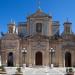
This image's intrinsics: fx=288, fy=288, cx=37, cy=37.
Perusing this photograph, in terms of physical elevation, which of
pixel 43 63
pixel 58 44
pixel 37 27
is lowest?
pixel 43 63

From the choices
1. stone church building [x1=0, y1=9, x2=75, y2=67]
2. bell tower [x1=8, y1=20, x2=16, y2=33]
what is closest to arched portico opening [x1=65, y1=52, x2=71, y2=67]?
stone church building [x1=0, y1=9, x2=75, y2=67]

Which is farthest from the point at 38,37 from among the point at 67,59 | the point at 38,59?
the point at 67,59

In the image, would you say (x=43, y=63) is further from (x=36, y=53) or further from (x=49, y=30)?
(x=49, y=30)

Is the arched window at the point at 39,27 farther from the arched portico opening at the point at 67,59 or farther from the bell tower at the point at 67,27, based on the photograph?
the arched portico opening at the point at 67,59

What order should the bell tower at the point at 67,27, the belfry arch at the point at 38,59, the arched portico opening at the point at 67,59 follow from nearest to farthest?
the bell tower at the point at 67,27, the belfry arch at the point at 38,59, the arched portico opening at the point at 67,59

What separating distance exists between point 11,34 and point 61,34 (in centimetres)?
960

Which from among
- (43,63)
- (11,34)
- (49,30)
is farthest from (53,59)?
(11,34)

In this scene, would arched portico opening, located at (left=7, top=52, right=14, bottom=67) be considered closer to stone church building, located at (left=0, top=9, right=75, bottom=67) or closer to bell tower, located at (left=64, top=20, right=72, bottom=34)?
stone church building, located at (left=0, top=9, right=75, bottom=67)

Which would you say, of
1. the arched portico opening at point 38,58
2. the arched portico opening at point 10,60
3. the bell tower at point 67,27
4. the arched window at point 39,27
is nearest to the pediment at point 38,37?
the arched window at point 39,27

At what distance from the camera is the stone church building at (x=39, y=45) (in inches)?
2148

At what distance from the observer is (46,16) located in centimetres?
5609

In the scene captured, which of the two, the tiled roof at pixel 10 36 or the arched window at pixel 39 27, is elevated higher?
the arched window at pixel 39 27

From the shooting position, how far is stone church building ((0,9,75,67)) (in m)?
54.6

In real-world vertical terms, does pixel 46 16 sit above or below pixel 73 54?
above
